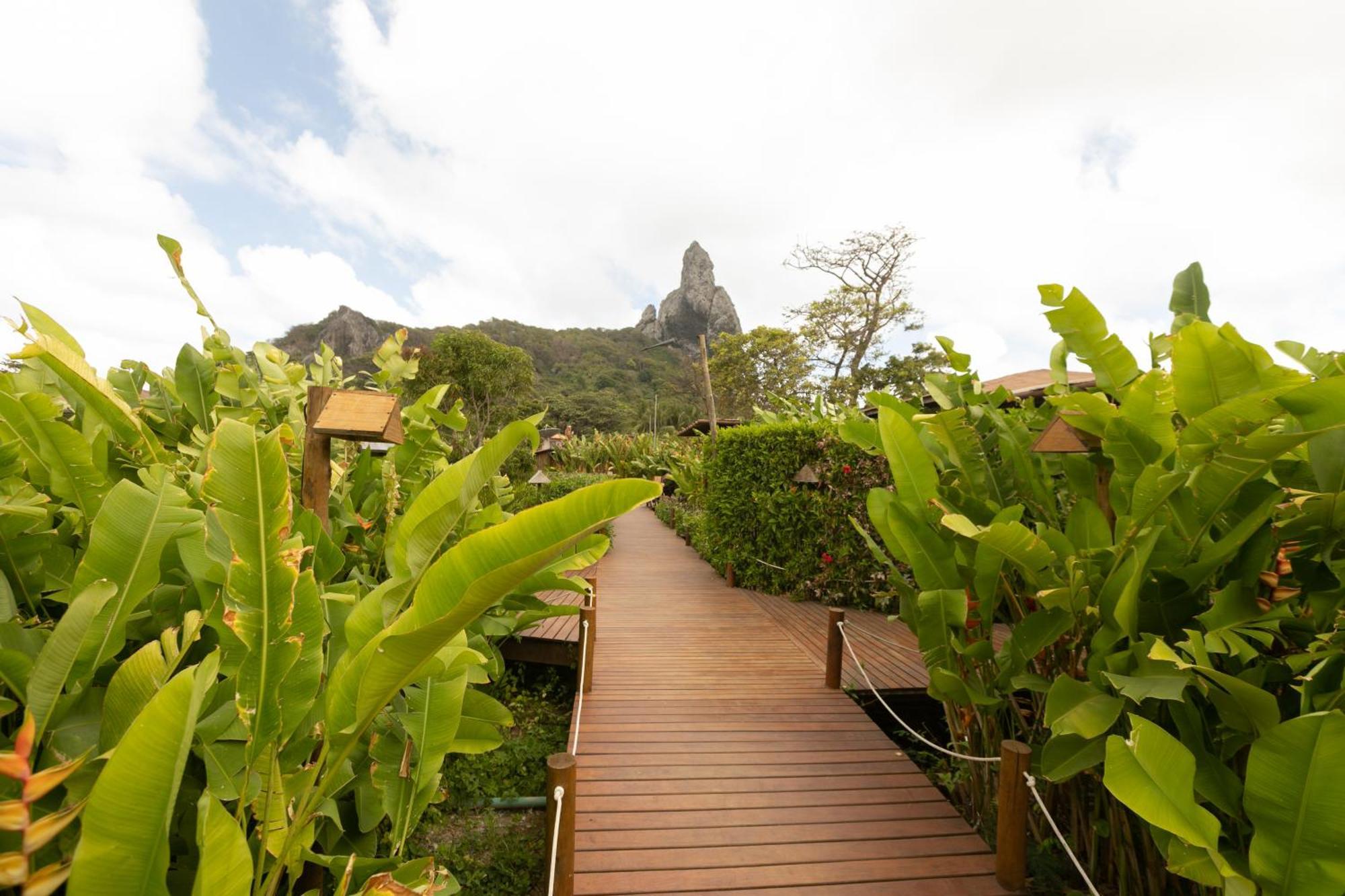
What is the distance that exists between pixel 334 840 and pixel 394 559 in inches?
44.0

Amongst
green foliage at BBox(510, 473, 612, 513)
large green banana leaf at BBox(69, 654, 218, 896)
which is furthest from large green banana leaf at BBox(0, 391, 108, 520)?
green foliage at BBox(510, 473, 612, 513)

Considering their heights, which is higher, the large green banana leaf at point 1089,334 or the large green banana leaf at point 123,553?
the large green banana leaf at point 1089,334

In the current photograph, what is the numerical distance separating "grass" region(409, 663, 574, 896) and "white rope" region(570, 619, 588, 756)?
0.49m

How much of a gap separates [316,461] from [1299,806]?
3088mm

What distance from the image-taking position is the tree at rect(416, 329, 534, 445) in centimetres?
2255

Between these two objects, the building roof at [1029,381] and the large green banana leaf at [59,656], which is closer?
the large green banana leaf at [59,656]

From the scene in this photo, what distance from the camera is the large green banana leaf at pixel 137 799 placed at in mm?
795

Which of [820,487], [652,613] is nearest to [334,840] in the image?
[652,613]

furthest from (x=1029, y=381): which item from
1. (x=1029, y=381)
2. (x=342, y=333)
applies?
(x=342, y=333)

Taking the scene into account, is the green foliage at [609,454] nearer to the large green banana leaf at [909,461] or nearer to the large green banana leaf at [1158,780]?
the large green banana leaf at [909,461]

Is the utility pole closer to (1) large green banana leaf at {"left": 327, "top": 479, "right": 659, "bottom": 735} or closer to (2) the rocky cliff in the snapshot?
(1) large green banana leaf at {"left": 327, "top": 479, "right": 659, "bottom": 735}

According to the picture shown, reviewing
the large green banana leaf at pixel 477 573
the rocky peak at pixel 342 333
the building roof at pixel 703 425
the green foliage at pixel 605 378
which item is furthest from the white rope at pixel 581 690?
the rocky peak at pixel 342 333

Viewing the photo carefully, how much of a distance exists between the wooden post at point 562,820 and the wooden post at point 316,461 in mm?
1298

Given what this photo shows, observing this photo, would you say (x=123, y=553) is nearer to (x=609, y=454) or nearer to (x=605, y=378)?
(x=609, y=454)
